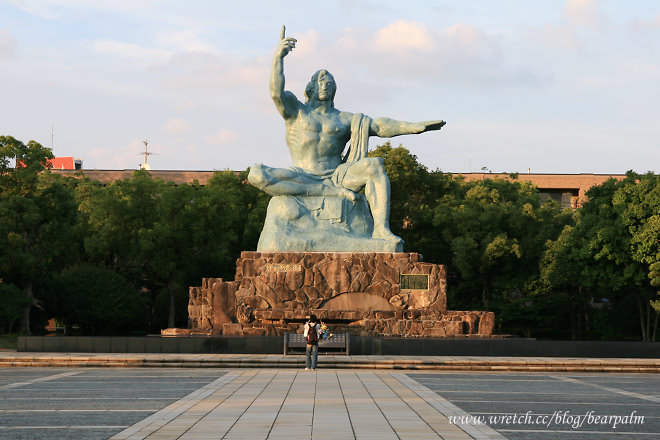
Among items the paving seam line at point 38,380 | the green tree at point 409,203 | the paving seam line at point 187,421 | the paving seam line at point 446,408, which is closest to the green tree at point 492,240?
the green tree at point 409,203

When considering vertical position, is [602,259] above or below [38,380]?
above

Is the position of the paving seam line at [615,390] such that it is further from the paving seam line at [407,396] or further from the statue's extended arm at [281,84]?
the statue's extended arm at [281,84]

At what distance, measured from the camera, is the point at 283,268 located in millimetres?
23203

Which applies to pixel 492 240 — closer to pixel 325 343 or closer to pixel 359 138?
pixel 359 138

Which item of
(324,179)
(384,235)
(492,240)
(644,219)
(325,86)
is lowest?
(384,235)

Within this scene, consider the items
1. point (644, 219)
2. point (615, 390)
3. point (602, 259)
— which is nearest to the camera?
point (615, 390)

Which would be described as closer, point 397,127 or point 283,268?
point 283,268

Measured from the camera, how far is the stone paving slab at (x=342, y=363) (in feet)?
60.5

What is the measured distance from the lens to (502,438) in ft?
29.2

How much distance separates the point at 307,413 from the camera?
1042 cm

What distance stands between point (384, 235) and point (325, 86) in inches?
180

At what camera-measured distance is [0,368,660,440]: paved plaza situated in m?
9.26

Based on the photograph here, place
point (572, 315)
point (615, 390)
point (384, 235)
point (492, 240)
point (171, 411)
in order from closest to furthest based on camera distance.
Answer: point (171, 411) → point (615, 390) → point (384, 235) → point (492, 240) → point (572, 315)

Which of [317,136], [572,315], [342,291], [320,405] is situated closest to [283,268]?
[342,291]
